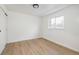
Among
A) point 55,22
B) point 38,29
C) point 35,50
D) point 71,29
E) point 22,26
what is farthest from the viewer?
point 38,29

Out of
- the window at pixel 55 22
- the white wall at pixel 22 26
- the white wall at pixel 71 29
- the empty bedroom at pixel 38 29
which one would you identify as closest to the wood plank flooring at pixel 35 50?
the empty bedroom at pixel 38 29

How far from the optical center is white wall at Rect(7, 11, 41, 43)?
Answer: 4.53 m

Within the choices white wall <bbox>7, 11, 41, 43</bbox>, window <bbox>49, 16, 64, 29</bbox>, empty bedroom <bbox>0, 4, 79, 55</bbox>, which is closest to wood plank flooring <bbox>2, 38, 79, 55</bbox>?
empty bedroom <bbox>0, 4, 79, 55</bbox>

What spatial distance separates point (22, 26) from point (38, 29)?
5.86ft

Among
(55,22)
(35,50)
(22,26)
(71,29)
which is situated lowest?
(35,50)

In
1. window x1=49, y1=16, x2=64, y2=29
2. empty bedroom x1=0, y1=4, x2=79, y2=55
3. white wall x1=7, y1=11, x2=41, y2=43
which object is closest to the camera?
empty bedroom x1=0, y1=4, x2=79, y2=55

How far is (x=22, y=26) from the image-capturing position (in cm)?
522

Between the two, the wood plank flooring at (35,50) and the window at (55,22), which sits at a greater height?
the window at (55,22)

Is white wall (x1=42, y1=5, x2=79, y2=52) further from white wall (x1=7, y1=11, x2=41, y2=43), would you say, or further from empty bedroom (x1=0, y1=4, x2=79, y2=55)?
white wall (x1=7, y1=11, x2=41, y2=43)

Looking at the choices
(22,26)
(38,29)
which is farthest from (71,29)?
(38,29)

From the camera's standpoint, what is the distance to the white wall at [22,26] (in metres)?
4.53

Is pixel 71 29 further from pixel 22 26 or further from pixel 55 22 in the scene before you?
pixel 22 26

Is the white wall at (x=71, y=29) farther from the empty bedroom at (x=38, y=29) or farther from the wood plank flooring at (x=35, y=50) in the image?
the wood plank flooring at (x=35, y=50)
